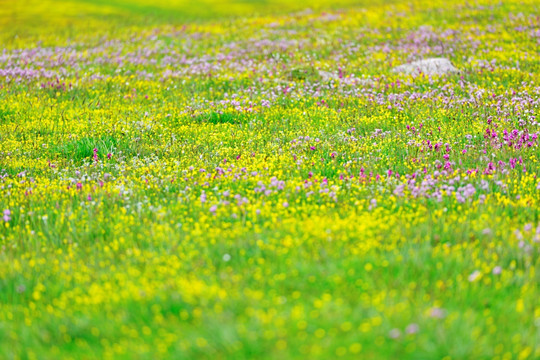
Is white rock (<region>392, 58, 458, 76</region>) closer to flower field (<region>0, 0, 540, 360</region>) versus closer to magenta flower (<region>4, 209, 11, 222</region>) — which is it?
flower field (<region>0, 0, 540, 360</region>)

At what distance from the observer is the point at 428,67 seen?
1405 cm

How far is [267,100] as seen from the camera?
11.9 meters

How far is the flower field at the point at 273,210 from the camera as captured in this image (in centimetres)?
405

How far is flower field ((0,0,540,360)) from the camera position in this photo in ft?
13.3

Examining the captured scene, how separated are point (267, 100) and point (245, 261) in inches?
288

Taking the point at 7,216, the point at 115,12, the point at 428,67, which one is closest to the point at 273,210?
the point at 7,216

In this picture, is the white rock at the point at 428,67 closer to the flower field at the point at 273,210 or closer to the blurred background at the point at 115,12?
the flower field at the point at 273,210

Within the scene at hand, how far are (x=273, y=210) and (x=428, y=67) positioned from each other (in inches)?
375

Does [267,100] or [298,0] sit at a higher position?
[298,0]

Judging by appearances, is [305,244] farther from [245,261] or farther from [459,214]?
[459,214]

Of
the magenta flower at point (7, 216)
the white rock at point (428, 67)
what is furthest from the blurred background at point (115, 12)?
the magenta flower at point (7, 216)

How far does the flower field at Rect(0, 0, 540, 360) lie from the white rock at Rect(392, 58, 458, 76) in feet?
1.15

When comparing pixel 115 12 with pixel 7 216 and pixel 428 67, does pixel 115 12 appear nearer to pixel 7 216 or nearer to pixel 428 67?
pixel 428 67

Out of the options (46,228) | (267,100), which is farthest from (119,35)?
(46,228)
